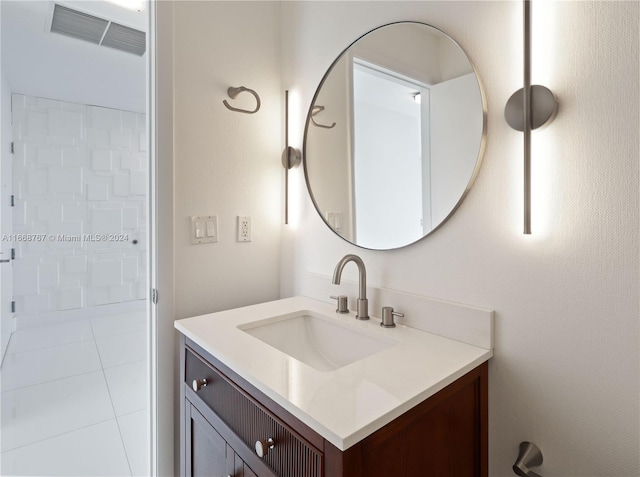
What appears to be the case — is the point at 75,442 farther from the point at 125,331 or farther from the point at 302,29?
the point at 302,29

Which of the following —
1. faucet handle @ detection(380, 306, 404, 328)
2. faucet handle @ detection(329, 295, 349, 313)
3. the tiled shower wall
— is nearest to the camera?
faucet handle @ detection(380, 306, 404, 328)

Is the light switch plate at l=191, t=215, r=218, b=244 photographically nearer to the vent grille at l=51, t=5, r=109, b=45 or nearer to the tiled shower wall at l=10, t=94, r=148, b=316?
the vent grille at l=51, t=5, r=109, b=45

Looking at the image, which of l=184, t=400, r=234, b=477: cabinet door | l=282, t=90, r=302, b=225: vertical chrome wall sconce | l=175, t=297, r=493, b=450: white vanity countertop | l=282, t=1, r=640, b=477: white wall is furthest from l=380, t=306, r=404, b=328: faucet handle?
l=282, t=90, r=302, b=225: vertical chrome wall sconce

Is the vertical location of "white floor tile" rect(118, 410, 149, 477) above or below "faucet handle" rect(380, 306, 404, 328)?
below

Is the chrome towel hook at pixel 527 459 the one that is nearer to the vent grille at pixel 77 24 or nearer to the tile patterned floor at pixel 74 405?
the tile patterned floor at pixel 74 405

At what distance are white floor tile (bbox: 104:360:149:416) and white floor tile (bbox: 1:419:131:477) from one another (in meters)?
0.25

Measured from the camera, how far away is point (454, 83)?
1063 millimetres

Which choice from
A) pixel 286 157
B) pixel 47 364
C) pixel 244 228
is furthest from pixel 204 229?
pixel 47 364

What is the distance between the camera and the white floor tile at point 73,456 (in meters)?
1.66

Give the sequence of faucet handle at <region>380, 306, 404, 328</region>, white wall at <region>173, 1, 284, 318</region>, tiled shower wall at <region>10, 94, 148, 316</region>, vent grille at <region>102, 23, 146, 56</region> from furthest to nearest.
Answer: tiled shower wall at <region>10, 94, 148, 316</region> < vent grille at <region>102, 23, 146, 56</region> < white wall at <region>173, 1, 284, 318</region> < faucet handle at <region>380, 306, 404, 328</region>

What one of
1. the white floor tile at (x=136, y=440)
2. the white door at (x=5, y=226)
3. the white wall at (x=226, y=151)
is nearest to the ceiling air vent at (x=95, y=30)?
the white door at (x=5, y=226)

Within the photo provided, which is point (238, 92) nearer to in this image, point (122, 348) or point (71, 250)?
point (122, 348)

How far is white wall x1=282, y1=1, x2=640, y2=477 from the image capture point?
0.78 m

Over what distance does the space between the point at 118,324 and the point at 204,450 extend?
3222 mm
